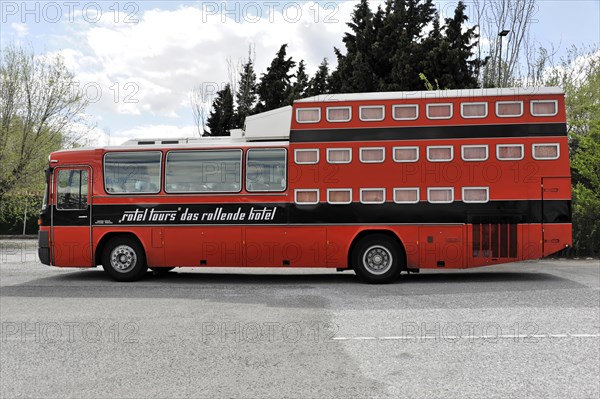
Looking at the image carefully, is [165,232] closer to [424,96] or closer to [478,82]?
[424,96]

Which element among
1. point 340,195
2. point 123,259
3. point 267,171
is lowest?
point 123,259

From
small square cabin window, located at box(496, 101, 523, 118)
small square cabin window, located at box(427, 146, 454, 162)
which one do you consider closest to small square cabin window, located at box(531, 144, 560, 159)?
small square cabin window, located at box(496, 101, 523, 118)

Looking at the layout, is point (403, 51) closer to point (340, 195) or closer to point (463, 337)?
point (340, 195)

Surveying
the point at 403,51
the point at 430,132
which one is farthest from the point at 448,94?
the point at 403,51

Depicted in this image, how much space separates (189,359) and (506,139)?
7466 mm

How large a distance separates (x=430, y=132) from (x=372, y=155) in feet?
3.97

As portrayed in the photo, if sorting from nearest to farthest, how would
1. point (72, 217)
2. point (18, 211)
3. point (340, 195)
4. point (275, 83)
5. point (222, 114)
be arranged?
point (340, 195)
point (72, 217)
point (18, 211)
point (275, 83)
point (222, 114)

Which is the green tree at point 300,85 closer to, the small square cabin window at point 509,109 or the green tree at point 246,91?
the green tree at point 246,91

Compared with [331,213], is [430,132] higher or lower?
higher

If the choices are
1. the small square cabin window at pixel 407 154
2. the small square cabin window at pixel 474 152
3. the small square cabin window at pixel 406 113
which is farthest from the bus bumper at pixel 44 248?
the small square cabin window at pixel 474 152

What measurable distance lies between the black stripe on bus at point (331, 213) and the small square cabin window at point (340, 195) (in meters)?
0.10

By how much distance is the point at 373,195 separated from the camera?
32.8ft

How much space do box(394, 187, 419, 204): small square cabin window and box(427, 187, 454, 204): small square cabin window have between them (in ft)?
0.84

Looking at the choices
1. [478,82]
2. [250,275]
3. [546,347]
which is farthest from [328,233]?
[478,82]
